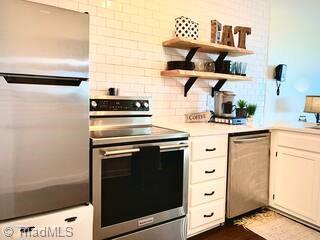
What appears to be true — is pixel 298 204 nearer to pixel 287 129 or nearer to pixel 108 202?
pixel 287 129

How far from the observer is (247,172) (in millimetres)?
2439

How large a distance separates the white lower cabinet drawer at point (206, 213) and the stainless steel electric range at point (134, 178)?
136 mm

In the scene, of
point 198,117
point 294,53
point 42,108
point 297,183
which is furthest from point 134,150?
point 294,53

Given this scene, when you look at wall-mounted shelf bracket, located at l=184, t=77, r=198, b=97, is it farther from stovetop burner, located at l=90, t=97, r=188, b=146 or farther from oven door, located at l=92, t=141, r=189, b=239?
oven door, located at l=92, t=141, r=189, b=239

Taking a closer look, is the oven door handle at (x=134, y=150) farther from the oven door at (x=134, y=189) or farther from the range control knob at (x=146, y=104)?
the range control knob at (x=146, y=104)

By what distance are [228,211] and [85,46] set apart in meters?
1.84

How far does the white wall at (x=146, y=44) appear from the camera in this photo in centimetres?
222

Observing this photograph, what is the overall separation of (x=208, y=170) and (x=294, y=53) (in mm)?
2519

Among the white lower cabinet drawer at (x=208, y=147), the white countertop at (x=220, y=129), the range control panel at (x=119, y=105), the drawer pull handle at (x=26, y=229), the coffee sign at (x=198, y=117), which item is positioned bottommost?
the drawer pull handle at (x=26, y=229)

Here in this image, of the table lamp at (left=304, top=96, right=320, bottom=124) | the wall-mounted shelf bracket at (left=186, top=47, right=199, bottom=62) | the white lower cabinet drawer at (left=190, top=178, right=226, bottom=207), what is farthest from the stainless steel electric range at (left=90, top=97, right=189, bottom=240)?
the table lamp at (left=304, top=96, right=320, bottom=124)

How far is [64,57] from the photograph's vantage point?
1410mm

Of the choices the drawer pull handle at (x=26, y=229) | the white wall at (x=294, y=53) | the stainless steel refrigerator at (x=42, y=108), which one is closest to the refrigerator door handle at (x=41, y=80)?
the stainless steel refrigerator at (x=42, y=108)

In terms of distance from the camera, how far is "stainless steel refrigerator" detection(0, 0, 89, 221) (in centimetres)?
127

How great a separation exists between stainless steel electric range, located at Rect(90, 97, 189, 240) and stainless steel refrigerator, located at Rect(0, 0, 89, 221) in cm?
15
